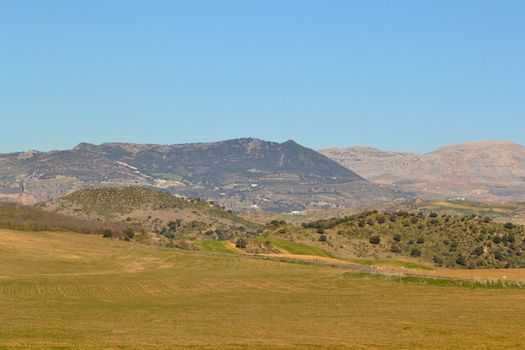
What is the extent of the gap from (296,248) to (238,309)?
89.2 metres

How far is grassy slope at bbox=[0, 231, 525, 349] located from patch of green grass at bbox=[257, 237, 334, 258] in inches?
1425

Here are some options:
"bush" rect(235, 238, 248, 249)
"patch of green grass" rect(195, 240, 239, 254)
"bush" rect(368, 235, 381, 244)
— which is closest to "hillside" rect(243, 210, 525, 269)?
"bush" rect(368, 235, 381, 244)

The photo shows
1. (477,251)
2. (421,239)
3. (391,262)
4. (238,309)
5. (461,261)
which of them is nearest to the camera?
(238,309)

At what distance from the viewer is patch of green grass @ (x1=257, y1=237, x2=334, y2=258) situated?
146500mm

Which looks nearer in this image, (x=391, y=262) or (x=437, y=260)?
(x=391, y=262)

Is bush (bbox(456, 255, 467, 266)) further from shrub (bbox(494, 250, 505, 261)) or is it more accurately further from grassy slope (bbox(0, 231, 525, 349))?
grassy slope (bbox(0, 231, 525, 349))

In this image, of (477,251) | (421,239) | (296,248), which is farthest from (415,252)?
(296,248)

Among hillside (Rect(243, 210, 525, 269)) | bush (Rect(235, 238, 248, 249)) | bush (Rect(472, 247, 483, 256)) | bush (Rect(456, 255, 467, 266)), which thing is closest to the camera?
bush (Rect(456, 255, 467, 266))

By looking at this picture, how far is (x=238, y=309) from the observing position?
60719 millimetres

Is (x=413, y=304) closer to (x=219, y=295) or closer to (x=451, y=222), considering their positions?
(x=219, y=295)

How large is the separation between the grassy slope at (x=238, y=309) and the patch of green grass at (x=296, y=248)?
36.2 metres

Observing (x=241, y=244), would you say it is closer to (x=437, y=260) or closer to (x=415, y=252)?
(x=415, y=252)

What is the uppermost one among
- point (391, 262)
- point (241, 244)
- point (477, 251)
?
point (477, 251)

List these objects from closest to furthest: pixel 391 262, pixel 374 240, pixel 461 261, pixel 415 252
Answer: pixel 391 262 < pixel 461 261 < pixel 415 252 < pixel 374 240
